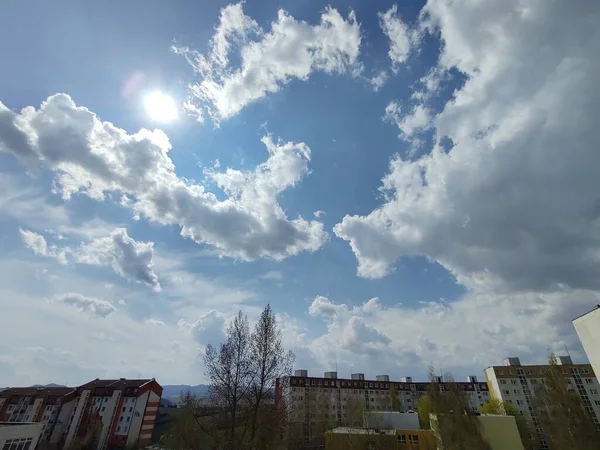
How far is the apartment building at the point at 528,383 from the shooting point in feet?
211

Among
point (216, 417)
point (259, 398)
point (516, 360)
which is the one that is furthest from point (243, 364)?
point (516, 360)

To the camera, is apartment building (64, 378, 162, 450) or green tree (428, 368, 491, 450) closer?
green tree (428, 368, 491, 450)

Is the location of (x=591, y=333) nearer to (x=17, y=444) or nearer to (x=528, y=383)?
(x=528, y=383)

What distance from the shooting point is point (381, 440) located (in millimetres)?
32750

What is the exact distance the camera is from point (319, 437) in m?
61.9

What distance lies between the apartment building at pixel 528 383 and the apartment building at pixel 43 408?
9086 centimetres

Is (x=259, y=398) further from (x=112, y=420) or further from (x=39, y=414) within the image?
(x=39, y=414)

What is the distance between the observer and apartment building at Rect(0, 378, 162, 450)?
188 ft

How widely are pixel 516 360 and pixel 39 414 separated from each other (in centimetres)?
10344

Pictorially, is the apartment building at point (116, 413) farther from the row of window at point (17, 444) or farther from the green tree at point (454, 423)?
the green tree at point (454, 423)

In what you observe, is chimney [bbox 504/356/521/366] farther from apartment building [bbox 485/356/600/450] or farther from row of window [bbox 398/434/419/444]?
row of window [bbox 398/434/419/444]

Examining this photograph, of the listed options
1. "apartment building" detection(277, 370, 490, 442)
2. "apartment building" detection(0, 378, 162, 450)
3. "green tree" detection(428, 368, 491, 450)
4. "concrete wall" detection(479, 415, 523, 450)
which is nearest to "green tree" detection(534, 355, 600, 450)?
"concrete wall" detection(479, 415, 523, 450)

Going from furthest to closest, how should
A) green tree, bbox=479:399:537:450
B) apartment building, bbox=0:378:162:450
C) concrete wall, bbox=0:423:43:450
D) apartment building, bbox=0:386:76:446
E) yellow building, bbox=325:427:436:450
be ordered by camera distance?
apartment building, bbox=0:386:76:446 → apartment building, bbox=0:378:162:450 → green tree, bbox=479:399:537:450 → yellow building, bbox=325:427:436:450 → concrete wall, bbox=0:423:43:450

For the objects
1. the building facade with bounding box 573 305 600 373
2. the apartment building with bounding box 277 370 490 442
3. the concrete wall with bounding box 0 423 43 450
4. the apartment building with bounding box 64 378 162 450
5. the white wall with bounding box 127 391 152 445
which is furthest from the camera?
the apartment building with bounding box 277 370 490 442
